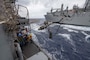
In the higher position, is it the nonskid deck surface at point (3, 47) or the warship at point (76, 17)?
the warship at point (76, 17)

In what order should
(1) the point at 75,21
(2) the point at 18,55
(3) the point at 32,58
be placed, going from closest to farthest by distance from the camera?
(2) the point at 18,55, (3) the point at 32,58, (1) the point at 75,21

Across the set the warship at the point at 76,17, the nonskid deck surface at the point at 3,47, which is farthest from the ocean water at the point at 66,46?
the warship at the point at 76,17

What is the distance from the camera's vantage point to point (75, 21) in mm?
33438

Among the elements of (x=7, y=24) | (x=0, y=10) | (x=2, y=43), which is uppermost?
(x=0, y=10)

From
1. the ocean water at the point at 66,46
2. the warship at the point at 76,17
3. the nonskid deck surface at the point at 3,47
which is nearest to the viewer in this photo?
the nonskid deck surface at the point at 3,47

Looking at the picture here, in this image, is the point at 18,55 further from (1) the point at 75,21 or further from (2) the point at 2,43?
(1) the point at 75,21

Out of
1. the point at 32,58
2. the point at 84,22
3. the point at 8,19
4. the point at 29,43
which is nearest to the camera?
the point at 8,19

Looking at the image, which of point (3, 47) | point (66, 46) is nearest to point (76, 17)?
point (66, 46)

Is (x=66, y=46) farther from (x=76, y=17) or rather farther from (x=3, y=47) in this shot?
(x=76, y=17)

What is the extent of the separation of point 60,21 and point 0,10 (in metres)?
38.4

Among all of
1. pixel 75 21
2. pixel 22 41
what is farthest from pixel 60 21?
pixel 22 41

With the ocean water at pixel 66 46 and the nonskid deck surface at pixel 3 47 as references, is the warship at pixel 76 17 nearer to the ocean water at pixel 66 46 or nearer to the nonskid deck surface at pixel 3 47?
the ocean water at pixel 66 46

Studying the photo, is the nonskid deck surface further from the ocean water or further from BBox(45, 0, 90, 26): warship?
BBox(45, 0, 90, 26): warship

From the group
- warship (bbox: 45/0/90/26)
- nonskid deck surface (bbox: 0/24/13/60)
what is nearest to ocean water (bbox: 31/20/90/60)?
nonskid deck surface (bbox: 0/24/13/60)
